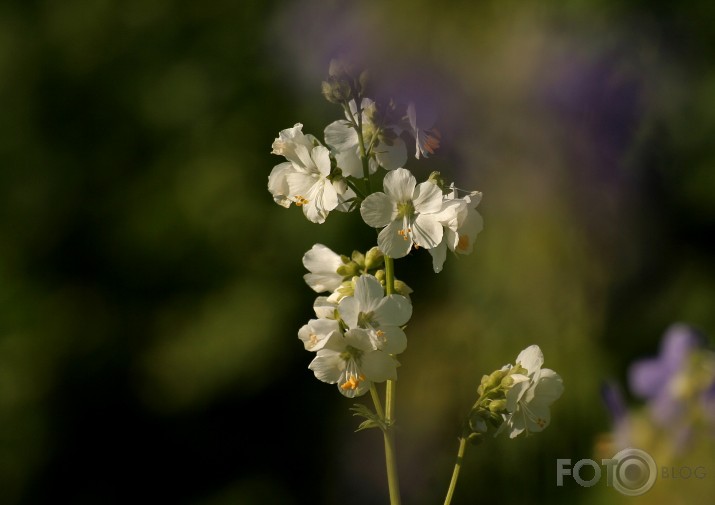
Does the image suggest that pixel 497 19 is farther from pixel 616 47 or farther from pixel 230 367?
pixel 230 367

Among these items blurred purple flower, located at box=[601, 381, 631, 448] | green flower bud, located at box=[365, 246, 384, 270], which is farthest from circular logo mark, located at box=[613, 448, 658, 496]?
green flower bud, located at box=[365, 246, 384, 270]

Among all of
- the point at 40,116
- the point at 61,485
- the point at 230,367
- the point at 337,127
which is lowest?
the point at 337,127

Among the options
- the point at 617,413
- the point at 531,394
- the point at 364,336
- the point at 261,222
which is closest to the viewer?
the point at 617,413

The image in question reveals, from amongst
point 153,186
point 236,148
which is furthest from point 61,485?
point 236,148

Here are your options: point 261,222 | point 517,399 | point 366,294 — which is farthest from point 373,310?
point 261,222

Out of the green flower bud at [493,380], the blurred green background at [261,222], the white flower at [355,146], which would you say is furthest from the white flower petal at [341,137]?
the blurred green background at [261,222]

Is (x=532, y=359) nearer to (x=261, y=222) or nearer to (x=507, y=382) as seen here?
(x=507, y=382)

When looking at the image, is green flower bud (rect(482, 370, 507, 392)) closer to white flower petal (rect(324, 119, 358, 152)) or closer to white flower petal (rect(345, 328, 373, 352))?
white flower petal (rect(345, 328, 373, 352))
